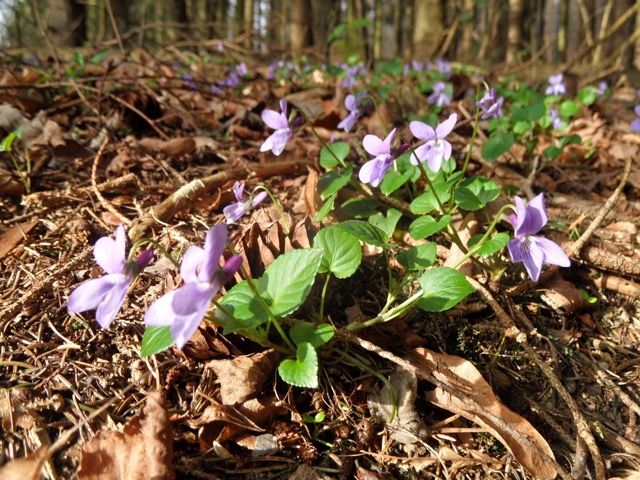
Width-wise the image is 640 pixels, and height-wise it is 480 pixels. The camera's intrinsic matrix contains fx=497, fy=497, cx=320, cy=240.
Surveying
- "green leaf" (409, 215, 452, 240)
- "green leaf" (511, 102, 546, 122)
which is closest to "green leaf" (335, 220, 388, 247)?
"green leaf" (409, 215, 452, 240)

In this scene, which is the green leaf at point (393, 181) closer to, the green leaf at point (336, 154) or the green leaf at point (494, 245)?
the green leaf at point (336, 154)

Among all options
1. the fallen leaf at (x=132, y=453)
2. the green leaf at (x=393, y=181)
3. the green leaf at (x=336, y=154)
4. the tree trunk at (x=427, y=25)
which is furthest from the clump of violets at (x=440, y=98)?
the tree trunk at (x=427, y=25)

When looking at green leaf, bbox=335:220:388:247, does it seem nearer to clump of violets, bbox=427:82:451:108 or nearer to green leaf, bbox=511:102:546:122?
green leaf, bbox=511:102:546:122

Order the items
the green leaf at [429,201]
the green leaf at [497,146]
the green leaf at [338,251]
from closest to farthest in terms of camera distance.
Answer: the green leaf at [338,251], the green leaf at [429,201], the green leaf at [497,146]

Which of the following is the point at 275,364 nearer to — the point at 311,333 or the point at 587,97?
the point at 311,333

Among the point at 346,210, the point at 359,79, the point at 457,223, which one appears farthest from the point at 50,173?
the point at 359,79

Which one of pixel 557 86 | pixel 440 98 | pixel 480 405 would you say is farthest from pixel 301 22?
pixel 480 405
